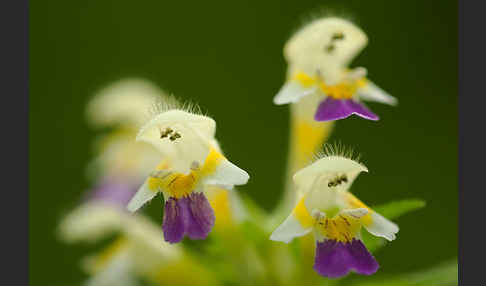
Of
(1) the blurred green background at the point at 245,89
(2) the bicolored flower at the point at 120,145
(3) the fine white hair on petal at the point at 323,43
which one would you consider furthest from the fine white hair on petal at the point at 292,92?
(1) the blurred green background at the point at 245,89

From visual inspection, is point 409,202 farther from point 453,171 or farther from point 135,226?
point 453,171

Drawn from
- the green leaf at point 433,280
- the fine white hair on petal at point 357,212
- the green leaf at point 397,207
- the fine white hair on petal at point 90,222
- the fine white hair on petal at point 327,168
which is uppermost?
the fine white hair on petal at point 90,222

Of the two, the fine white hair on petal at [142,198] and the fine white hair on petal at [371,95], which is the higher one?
the fine white hair on petal at [371,95]

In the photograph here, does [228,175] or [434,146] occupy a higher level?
[434,146]

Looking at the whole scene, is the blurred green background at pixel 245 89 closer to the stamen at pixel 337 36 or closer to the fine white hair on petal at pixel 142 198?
the stamen at pixel 337 36

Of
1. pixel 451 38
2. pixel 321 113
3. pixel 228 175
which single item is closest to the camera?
pixel 228 175

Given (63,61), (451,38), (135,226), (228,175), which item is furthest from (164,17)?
(228,175)
